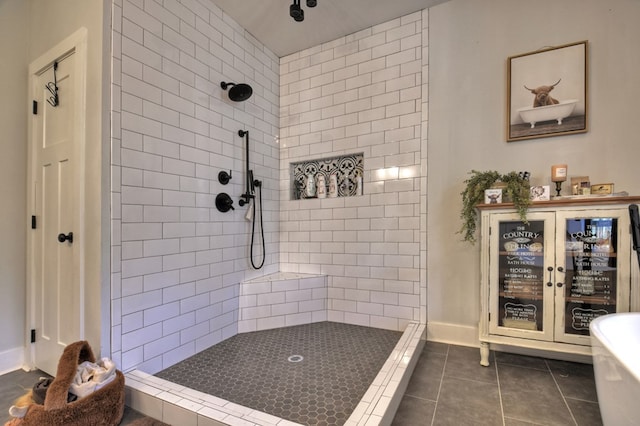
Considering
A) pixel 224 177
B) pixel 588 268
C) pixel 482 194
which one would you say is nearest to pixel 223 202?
pixel 224 177

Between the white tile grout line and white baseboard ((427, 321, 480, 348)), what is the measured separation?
2.24ft

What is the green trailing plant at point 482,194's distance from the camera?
1.94 m

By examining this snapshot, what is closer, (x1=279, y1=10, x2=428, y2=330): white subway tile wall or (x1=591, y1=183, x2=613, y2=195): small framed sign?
(x1=591, y1=183, x2=613, y2=195): small framed sign

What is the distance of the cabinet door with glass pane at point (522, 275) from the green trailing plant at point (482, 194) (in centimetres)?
10

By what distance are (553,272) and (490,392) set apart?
85cm

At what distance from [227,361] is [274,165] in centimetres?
187

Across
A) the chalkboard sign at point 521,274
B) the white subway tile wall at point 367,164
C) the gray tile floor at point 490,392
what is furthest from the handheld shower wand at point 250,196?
the chalkboard sign at point 521,274

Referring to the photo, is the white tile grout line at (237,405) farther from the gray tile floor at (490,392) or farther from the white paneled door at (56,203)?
the white paneled door at (56,203)

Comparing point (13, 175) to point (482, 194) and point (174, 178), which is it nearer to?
point (174, 178)

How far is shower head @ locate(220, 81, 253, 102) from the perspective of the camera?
2.40 meters

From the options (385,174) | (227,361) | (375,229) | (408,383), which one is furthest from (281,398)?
(385,174)

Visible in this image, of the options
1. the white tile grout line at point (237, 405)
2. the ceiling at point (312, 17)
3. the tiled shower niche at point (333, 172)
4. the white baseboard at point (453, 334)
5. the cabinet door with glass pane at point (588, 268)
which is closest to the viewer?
the white tile grout line at point (237, 405)

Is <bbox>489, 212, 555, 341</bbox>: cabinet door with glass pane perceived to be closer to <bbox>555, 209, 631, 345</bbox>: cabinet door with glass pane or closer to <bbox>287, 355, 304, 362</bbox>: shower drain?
<bbox>555, 209, 631, 345</bbox>: cabinet door with glass pane

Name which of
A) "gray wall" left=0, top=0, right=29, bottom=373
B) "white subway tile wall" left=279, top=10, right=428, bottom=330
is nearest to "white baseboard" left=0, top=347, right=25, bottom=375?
"gray wall" left=0, top=0, right=29, bottom=373
